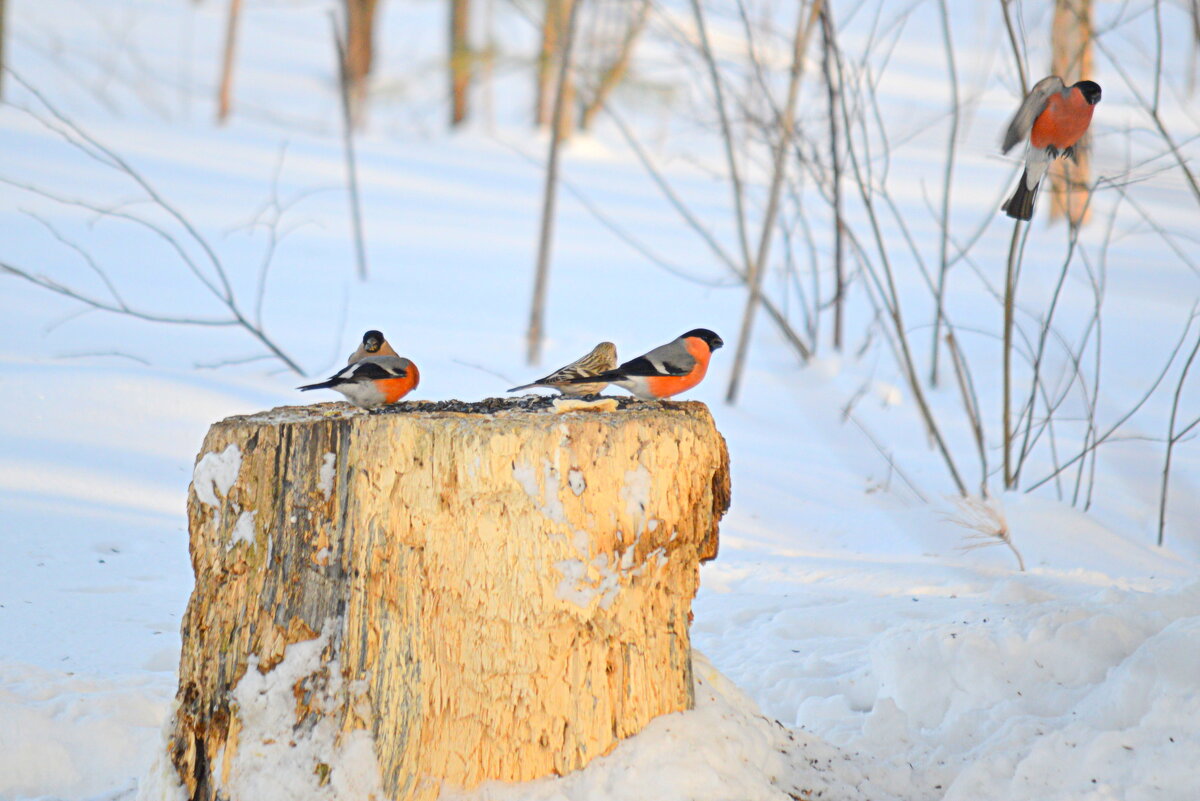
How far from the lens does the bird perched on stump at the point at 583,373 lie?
3.19 meters

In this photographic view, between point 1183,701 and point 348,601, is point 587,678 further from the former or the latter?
point 1183,701

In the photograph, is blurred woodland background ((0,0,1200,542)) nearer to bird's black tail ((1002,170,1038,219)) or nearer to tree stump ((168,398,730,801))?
bird's black tail ((1002,170,1038,219))

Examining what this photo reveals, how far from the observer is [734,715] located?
2777 millimetres

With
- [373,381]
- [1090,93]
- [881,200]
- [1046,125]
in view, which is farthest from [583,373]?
[881,200]

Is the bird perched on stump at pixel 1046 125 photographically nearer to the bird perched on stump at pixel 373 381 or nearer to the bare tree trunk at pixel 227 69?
the bird perched on stump at pixel 373 381

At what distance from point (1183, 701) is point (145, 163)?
38.1ft

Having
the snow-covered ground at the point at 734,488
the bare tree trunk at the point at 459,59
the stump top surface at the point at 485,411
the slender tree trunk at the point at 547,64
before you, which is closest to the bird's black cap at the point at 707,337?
the stump top surface at the point at 485,411

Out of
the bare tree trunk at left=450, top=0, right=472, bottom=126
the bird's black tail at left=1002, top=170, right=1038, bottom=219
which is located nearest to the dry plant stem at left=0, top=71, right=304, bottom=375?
the bird's black tail at left=1002, top=170, right=1038, bottom=219

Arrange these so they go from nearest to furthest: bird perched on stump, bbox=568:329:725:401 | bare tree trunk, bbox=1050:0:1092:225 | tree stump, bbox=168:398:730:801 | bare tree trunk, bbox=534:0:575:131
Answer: tree stump, bbox=168:398:730:801
bird perched on stump, bbox=568:329:725:401
bare tree trunk, bbox=1050:0:1092:225
bare tree trunk, bbox=534:0:575:131

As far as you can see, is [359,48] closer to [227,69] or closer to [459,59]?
[227,69]

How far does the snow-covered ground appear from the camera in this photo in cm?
282

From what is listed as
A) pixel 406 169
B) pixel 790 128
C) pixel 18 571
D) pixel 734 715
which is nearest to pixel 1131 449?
pixel 790 128

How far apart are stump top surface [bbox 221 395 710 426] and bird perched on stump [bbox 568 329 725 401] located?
49 mm

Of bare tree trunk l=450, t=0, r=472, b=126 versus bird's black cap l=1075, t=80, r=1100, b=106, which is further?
bare tree trunk l=450, t=0, r=472, b=126
